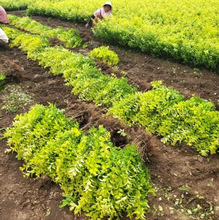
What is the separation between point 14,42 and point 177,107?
8.15 meters

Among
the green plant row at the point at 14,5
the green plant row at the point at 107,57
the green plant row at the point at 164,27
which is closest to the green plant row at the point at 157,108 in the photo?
the green plant row at the point at 107,57

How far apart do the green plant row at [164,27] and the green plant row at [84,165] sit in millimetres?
5011

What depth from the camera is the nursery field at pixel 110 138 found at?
343 cm

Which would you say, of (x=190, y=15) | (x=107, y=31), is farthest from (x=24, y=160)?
(x=190, y=15)

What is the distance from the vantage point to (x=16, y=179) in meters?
4.06

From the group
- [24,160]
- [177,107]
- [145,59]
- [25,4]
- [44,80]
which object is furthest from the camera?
[25,4]

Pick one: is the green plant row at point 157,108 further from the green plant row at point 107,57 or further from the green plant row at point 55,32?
the green plant row at point 55,32

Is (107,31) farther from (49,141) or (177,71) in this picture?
(49,141)

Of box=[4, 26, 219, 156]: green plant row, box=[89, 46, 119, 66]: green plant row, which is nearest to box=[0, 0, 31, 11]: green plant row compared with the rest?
box=[89, 46, 119, 66]: green plant row

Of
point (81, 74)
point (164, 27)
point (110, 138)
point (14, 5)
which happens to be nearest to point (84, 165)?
point (110, 138)

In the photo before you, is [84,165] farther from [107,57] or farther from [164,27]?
[164,27]

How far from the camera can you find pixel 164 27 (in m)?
9.49

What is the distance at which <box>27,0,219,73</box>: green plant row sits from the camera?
7598 mm

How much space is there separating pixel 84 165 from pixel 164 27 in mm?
7766
